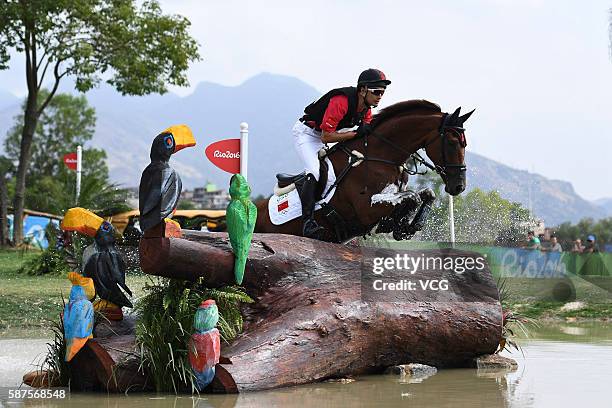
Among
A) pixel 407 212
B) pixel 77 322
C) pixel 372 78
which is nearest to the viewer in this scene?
pixel 77 322

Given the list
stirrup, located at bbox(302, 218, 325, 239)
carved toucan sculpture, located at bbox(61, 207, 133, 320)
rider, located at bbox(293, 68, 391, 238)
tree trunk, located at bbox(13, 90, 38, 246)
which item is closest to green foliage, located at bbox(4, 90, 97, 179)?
tree trunk, located at bbox(13, 90, 38, 246)

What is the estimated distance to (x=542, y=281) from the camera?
14.9 meters

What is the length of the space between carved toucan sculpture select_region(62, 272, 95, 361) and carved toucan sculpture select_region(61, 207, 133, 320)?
0.27m

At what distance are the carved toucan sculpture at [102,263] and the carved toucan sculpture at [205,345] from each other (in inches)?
35.8

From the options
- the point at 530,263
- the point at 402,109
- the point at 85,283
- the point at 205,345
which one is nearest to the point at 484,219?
the point at 530,263

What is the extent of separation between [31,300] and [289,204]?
5088 mm

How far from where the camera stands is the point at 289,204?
8.97 metres

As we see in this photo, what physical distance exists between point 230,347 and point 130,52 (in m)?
20.2

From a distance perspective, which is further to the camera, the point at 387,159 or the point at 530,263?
the point at 530,263

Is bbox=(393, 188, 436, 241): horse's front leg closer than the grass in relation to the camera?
Yes

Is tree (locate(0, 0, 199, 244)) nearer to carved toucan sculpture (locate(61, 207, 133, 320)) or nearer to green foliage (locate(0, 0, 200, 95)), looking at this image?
green foliage (locate(0, 0, 200, 95))

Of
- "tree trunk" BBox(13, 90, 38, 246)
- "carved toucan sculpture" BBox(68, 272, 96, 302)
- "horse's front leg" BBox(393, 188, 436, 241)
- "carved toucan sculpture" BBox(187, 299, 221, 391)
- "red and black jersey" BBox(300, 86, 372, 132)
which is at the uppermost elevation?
Result: "tree trunk" BBox(13, 90, 38, 246)

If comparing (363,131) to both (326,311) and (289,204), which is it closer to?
(289,204)

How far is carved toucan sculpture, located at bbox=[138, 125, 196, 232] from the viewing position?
20.2 feet
